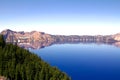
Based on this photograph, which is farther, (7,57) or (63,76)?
(7,57)

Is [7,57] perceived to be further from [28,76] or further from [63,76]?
[63,76]

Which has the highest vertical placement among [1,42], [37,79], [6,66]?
[1,42]

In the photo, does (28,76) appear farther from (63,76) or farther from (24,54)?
(24,54)

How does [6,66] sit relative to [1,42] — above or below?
below

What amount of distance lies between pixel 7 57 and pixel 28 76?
1915cm

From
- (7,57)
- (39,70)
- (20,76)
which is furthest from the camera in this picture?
(7,57)

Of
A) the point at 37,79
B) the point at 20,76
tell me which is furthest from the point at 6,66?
the point at 37,79

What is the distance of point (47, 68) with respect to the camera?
103750mm

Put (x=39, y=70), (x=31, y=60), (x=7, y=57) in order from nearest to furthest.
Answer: (x=39, y=70)
(x=7, y=57)
(x=31, y=60)

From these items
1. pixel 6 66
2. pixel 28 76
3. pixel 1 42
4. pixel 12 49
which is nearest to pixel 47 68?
pixel 28 76

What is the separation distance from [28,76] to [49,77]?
931cm

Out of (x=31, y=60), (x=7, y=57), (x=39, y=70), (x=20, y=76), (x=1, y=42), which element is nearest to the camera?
(x=20, y=76)

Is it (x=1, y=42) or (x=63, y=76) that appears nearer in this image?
(x=63, y=76)

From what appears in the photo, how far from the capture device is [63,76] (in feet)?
330
